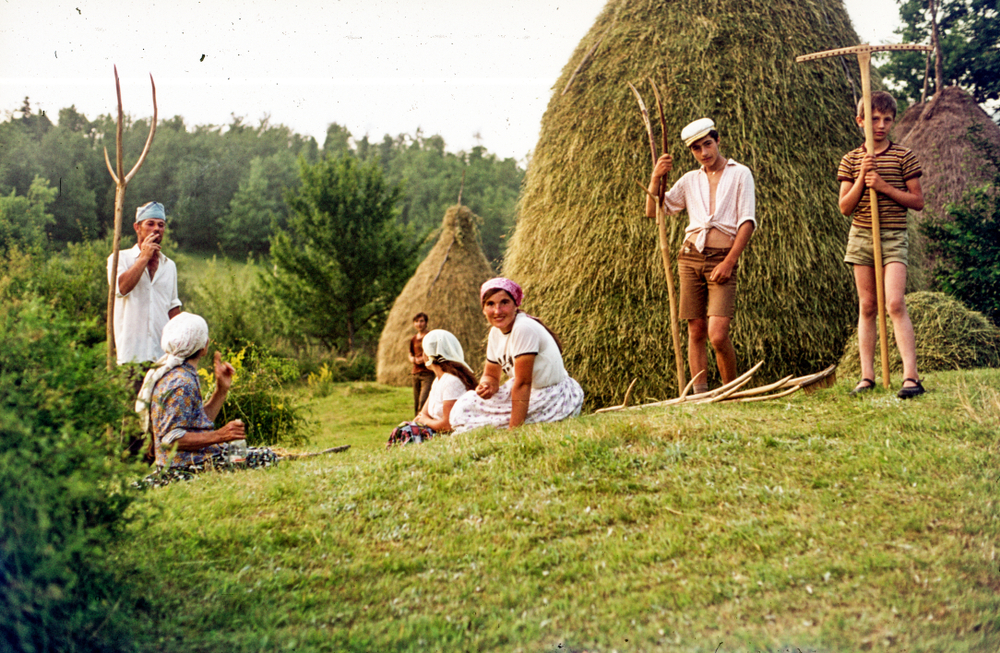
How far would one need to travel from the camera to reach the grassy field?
2562 mm

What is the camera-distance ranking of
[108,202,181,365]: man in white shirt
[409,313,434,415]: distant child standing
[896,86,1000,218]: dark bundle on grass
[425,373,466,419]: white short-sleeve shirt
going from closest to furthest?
[108,202,181,365]: man in white shirt < [425,373,466,419]: white short-sleeve shirt < [409,313,434,415]: distant child standing < [896,86,1000,218]: dark bundle on grass

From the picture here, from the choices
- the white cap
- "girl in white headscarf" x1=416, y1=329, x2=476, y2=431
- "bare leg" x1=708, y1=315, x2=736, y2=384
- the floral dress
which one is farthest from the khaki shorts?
the floral dress

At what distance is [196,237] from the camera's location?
29.2m

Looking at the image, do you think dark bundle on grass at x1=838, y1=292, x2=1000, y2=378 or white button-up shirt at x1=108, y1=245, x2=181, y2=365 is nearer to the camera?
white button-up shirt at x1=108, y1=245, x2=181, y2=365

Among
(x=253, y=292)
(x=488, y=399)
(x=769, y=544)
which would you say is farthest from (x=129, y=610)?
(x=253, y=292)

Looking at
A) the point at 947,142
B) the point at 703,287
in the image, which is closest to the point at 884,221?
the point at 703,287

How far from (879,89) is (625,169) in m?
3.30

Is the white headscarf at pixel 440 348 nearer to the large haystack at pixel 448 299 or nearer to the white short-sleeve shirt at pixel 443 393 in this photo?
the white short-sleeve shirt at pixel 443 393

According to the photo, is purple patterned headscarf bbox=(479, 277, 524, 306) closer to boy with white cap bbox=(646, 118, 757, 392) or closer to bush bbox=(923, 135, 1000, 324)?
boy with white cap bbox=(646, 118, 757, 392)

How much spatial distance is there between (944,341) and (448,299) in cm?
991

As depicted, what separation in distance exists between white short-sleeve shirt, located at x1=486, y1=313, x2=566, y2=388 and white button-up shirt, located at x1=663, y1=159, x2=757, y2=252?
4.75 ft

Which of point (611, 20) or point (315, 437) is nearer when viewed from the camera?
point (611, 20)

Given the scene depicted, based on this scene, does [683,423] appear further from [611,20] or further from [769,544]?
[611,20]

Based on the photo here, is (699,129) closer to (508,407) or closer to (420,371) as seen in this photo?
(508,407)
